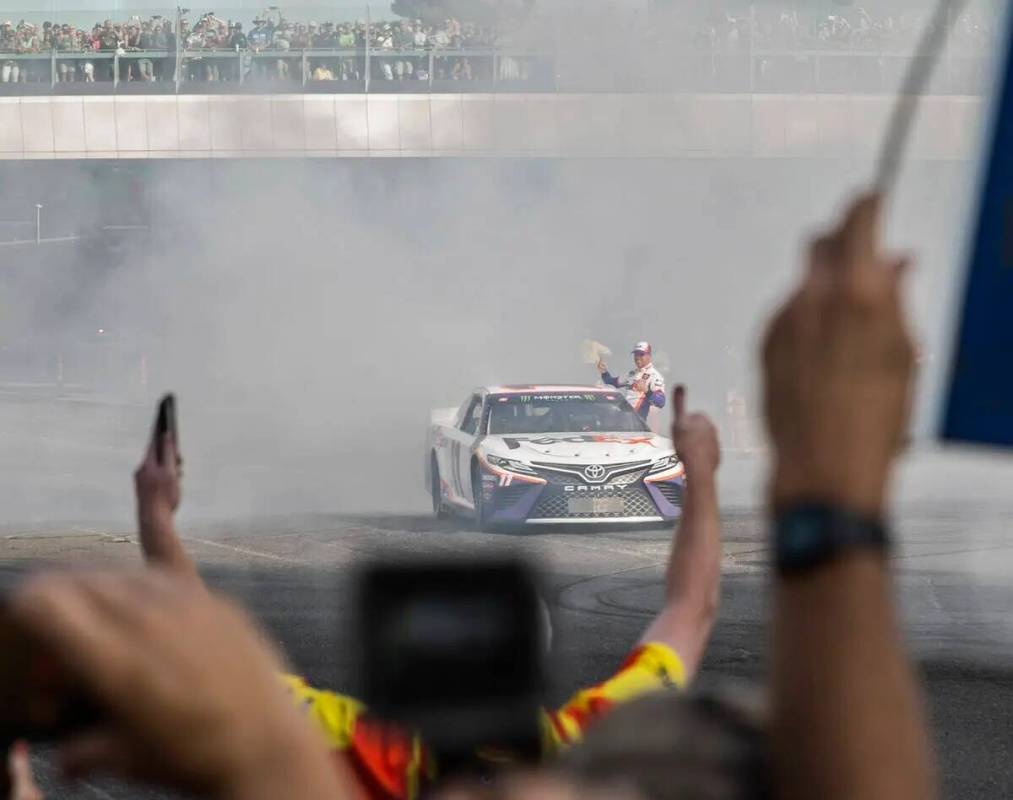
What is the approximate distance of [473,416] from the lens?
15.3 metres

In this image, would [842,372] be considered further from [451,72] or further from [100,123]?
[100,123]

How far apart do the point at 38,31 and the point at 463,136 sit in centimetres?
1020

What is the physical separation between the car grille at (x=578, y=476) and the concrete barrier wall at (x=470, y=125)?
19410mm

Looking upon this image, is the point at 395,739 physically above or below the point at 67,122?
below

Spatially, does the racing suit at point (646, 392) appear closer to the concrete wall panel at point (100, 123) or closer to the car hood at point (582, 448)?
the car hood at point (582, 448)

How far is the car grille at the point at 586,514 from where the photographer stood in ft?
46.1

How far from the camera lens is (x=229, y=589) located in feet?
36.2

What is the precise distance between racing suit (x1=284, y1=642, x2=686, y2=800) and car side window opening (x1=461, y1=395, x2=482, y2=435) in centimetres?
1263

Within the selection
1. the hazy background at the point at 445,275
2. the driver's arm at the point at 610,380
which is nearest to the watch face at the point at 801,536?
the driver's arm at the point at 610,380

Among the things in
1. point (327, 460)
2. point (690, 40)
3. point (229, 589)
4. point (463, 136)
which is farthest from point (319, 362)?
point (229, 589)

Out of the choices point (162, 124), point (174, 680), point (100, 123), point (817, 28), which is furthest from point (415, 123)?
point (174, 680)

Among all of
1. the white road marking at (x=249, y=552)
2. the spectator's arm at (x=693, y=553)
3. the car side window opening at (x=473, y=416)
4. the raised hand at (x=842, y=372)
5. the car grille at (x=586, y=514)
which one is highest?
the raised hand at (x=842, y=372)

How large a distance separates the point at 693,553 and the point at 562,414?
41.8 ft

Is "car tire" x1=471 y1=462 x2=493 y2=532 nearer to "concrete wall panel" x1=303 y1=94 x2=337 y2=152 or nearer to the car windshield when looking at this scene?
the car windshield
